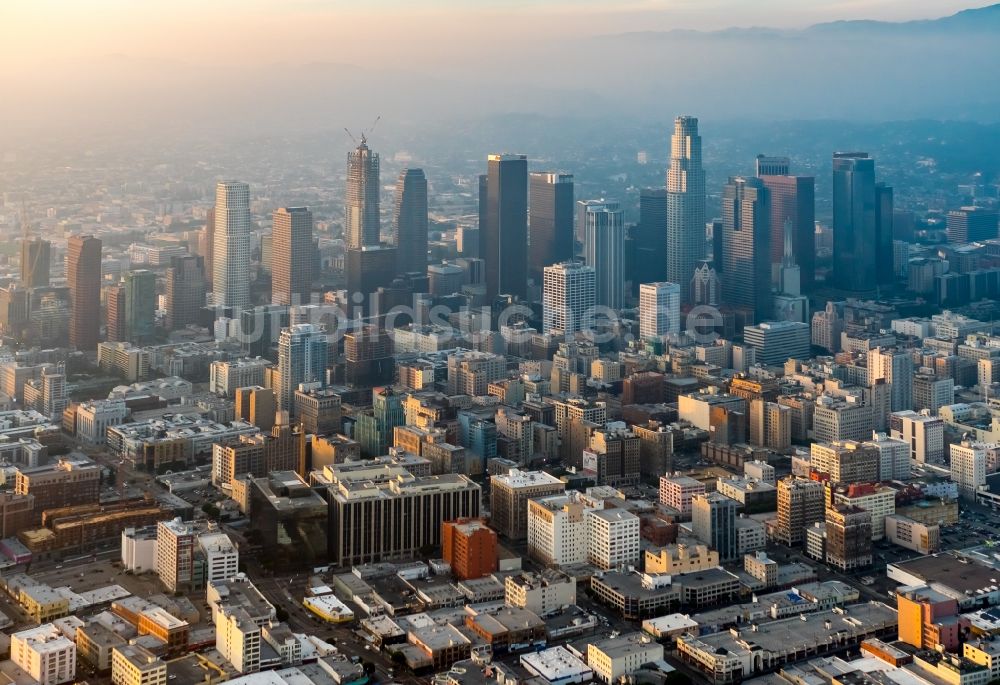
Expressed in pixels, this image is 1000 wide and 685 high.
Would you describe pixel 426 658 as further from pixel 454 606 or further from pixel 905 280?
pixel 905 280

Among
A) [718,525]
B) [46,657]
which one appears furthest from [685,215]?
[46,657]

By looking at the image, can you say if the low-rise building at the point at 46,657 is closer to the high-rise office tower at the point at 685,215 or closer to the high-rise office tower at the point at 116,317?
the high-rise office tower at the point at 116,317

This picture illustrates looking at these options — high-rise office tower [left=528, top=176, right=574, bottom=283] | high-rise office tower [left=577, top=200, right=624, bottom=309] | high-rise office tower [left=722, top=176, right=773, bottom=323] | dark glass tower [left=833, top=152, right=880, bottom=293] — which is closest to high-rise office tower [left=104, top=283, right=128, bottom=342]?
high-rise office tower [left=577, top=200, right=624, bottom=309]

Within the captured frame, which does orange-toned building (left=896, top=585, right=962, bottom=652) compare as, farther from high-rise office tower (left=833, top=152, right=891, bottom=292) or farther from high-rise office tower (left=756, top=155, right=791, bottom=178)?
high-rise office tower (left=756, top=155, right=791, bottom=178)

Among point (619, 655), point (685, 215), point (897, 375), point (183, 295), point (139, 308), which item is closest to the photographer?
point (619, 655)

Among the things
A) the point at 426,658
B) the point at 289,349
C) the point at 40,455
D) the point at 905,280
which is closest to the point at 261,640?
the point at 426,658

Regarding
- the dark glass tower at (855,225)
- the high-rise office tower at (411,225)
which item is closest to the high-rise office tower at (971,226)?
the dark glass tower at (855,225)

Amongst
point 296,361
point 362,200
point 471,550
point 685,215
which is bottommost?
point 471,550

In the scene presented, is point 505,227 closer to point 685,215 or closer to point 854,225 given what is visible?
point 685,215
